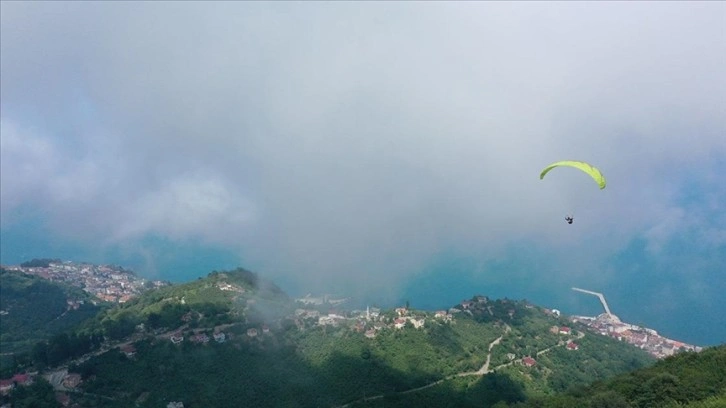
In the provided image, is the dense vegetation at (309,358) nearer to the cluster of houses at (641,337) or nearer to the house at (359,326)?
the house at (359,326)

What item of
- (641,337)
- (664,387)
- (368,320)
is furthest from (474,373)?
(641,337)

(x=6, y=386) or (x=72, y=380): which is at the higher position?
(x=72, y=380)

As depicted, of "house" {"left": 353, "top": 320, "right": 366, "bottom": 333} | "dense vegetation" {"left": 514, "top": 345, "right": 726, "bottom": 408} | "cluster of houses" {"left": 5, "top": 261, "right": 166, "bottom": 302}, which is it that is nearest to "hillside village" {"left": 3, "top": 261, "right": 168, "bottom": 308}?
"cluster of houses" {"left": 5, "top": 261, "right": 166, "bottom": 302}

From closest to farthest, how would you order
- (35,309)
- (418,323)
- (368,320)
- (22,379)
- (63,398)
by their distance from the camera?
(63,398), (22,379), (418,323), (368,320), (35,309)

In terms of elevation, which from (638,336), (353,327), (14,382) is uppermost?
(638,336)

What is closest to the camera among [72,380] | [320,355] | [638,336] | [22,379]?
[72,380]

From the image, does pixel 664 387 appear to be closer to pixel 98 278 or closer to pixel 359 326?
pixel 359 326

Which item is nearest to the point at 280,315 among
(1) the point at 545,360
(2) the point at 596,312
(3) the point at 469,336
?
(3) the point at 469,336

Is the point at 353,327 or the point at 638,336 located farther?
the point at 638,336

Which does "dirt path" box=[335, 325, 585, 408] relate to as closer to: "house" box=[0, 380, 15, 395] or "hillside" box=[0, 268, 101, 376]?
"house" box=[0, 380, 15, 395]

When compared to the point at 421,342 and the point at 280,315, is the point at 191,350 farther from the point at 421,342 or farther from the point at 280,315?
the point at 421,342
